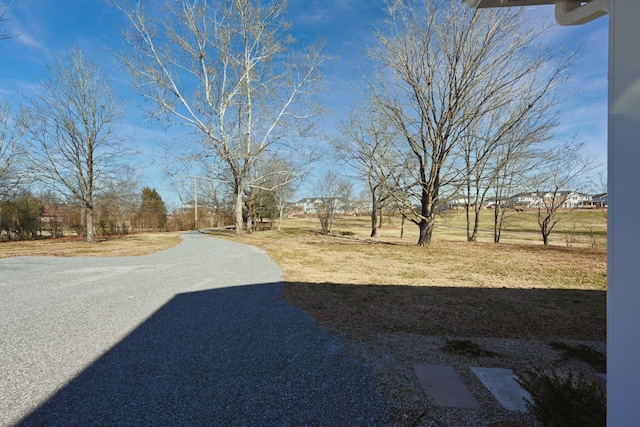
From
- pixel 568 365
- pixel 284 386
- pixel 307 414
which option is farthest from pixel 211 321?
pixel 568 365

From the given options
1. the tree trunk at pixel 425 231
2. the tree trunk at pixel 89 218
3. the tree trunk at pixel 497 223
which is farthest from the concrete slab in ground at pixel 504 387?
the tree trunk at pixel 89 218

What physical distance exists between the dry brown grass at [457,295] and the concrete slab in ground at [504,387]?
84 centimetres

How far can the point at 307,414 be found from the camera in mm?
1831

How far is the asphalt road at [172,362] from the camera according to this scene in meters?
1.84

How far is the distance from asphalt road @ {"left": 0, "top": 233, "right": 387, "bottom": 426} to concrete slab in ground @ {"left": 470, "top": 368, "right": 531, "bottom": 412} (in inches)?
33.8

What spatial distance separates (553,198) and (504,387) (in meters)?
16.3

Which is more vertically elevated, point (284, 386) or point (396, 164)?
point (396, 164)

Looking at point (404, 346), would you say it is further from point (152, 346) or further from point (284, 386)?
point (152, 346)

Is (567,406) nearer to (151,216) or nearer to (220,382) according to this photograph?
(220,382)

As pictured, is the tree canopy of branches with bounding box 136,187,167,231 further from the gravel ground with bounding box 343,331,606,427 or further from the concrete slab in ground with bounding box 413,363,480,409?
the concrete slab in ground with bounding box 413,363,480,409

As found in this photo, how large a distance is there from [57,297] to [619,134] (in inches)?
266

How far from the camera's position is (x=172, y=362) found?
248 centimetres

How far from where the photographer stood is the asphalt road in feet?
6.04

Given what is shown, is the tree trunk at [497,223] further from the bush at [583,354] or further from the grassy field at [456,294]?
the bush at [583,354]
